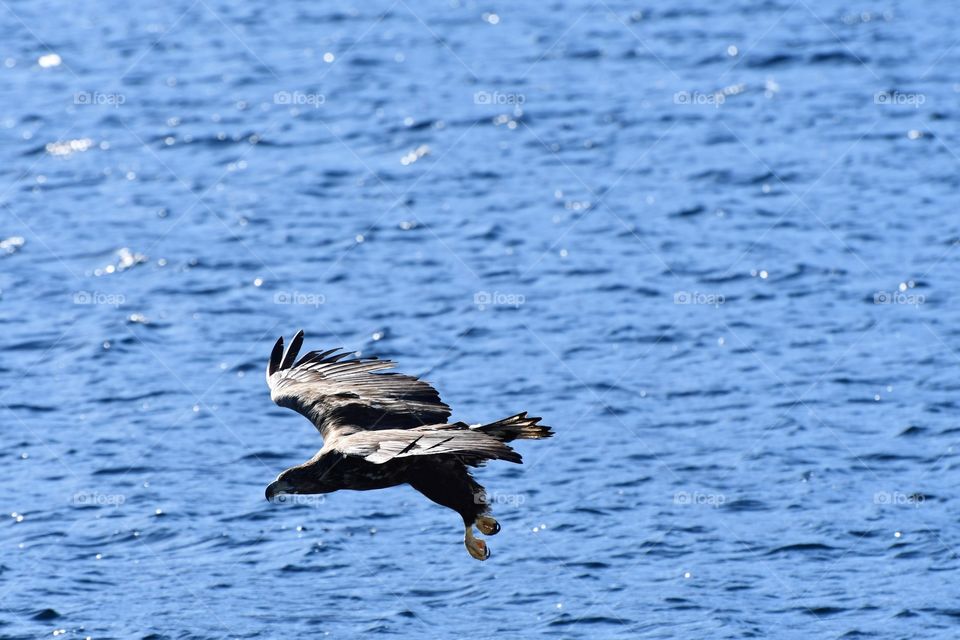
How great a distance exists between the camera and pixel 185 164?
28391 millimetres

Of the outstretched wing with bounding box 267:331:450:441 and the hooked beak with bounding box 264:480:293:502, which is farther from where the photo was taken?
the outstretched wing with bounding box 267:331:450:441

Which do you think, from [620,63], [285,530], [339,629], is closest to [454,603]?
[339,629]

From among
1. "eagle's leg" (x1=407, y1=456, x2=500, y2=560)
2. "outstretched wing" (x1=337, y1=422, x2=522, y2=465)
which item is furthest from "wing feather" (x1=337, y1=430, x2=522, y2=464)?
"eagle's leg" (x1=407, y1=456, x2=500, y2=560)

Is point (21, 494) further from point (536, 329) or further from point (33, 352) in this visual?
point (536, 329)

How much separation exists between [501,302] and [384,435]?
10.9 meters

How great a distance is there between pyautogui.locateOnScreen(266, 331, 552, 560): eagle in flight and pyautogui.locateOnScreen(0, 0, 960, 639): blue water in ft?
8.75

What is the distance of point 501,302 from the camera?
23.0 m

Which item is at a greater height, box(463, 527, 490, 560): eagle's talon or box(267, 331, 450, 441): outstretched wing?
box(267, 331, 450, 441): outstretched wing

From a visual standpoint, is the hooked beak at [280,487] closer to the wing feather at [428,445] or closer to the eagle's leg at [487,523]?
the wing feather at [428,445]

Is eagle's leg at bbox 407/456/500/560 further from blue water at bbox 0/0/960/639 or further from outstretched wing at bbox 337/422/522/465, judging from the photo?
blue water at bbox 0/0/960/639

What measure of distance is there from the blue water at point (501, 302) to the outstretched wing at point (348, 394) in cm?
267

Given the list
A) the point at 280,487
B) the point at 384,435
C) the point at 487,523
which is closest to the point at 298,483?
the point at 280,487

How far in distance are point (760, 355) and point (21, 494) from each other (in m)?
8.83

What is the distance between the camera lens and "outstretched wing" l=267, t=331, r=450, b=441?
13.4 meters
